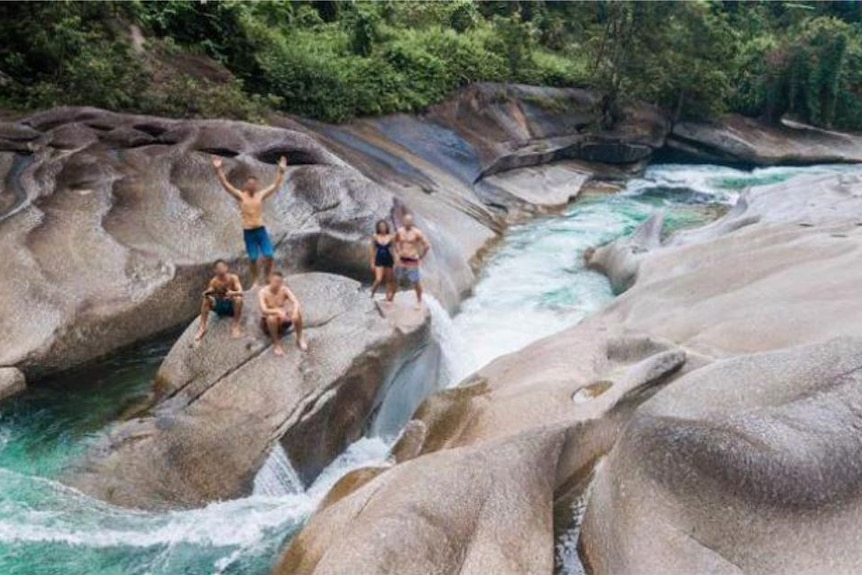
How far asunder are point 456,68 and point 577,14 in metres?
8.61

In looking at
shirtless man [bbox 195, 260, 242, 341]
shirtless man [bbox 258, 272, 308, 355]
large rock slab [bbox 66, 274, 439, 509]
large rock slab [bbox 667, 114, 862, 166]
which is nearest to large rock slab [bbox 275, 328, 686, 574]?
large rock slab [bbox 66, 274, 439, 509]

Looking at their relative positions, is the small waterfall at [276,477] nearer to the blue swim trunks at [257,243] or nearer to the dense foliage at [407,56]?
the blue swim trunks at [257,243]

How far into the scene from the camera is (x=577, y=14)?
31.3m

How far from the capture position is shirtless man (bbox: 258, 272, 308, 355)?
8.72m

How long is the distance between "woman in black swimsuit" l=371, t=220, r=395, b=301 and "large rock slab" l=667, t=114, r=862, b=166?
2301 centimetres

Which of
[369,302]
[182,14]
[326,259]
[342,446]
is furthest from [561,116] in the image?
[342,446]

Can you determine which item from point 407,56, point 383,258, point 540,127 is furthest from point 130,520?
point 540,127

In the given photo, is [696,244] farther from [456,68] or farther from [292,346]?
[456,68]

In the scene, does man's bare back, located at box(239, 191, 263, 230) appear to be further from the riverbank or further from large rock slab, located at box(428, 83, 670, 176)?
large rock slab, located at box(428, 83, 670, 176)

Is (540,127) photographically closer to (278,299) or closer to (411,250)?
(411,250)

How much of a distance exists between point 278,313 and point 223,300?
0.76m

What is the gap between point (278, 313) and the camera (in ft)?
28.6

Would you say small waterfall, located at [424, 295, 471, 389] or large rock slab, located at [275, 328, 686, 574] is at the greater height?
large rock slab, located at [275, 328, 686, 574]

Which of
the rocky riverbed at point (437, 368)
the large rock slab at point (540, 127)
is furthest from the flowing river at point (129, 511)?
the large rock slab at point (540, 127)
